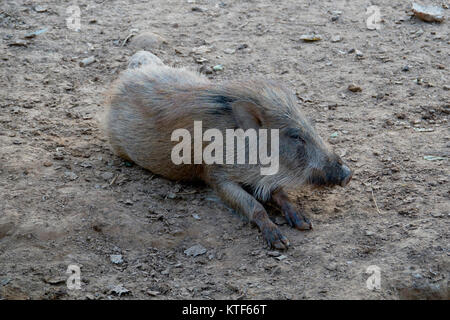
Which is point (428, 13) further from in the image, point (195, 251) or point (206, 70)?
point (195, 251)

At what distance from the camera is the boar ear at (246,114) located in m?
4.90

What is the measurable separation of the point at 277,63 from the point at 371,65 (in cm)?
113

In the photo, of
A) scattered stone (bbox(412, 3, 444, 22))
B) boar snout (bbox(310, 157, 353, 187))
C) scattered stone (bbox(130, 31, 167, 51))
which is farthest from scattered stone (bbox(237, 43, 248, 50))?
boar snout (bbox(310, 157, 353, 187))

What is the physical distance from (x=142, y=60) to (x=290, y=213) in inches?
119

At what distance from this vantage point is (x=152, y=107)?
17.7 feet

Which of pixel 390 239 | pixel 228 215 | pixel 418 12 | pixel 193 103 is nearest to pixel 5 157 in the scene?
pixel 193 103

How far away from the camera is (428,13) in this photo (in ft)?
25.3

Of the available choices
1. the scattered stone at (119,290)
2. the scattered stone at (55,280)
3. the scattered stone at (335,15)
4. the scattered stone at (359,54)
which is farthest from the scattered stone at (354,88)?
the scattered stone at (55,280)

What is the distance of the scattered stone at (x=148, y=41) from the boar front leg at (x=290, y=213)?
10.9 ft

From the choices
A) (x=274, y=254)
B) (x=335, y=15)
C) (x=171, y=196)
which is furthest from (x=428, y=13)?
(x=274, y=254)

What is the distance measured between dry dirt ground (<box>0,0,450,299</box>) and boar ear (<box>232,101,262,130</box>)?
746 mm

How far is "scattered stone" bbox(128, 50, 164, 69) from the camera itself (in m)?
6.78

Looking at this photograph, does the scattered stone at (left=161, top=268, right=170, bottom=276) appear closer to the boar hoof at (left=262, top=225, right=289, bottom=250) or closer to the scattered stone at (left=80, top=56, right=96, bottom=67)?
the boar hoof at (left=262, top=225, right=289, bottom=250)

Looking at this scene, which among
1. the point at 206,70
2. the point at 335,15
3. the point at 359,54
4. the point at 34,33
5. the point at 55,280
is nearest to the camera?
the point at 55,280
